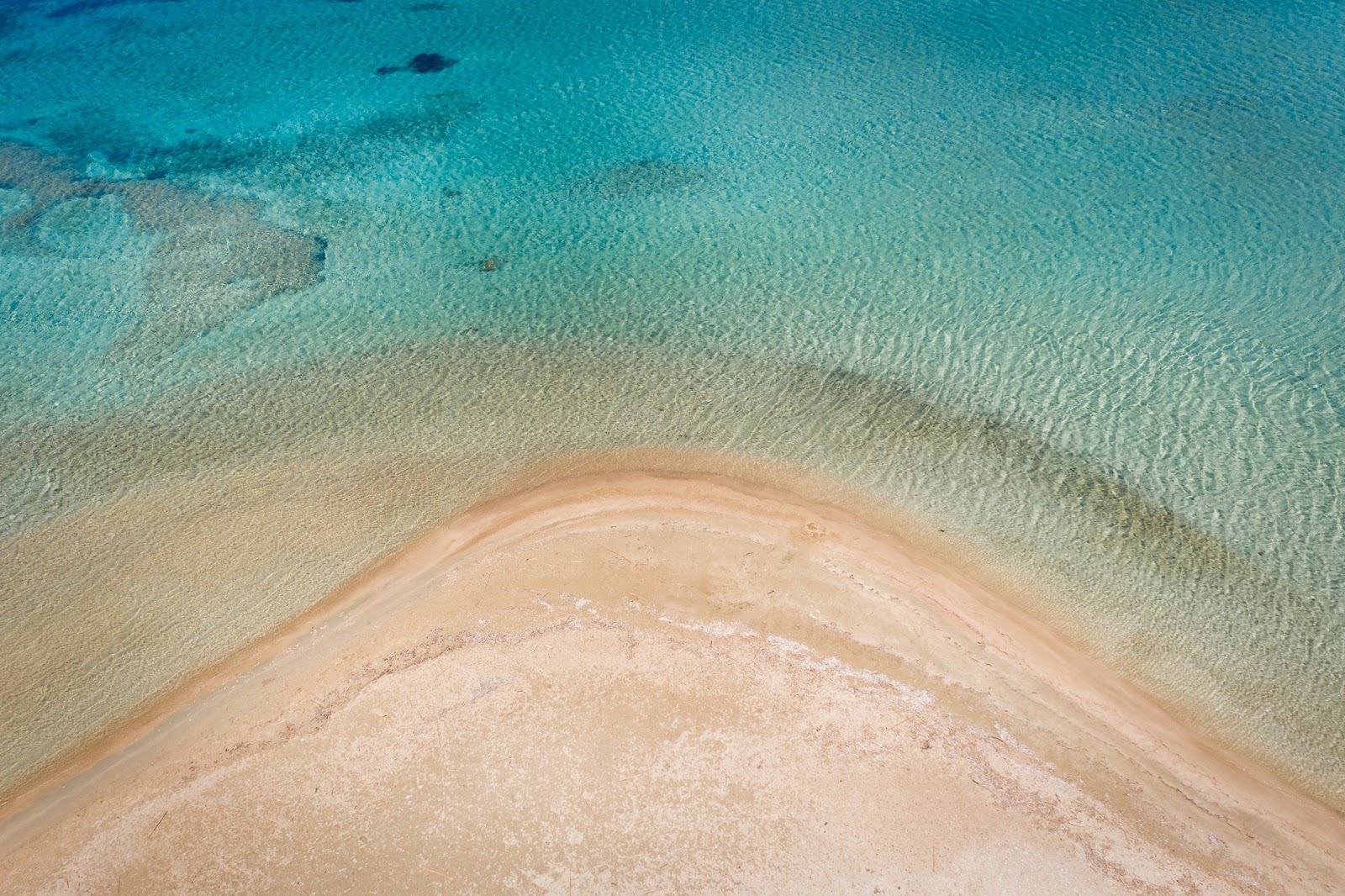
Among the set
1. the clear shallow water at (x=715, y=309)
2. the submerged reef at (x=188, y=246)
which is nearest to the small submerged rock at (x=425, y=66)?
the clear shallow water at (x=715, y=309)

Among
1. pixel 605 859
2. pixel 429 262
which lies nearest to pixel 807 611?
pixel 605 859

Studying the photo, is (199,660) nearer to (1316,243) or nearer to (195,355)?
(195,355)

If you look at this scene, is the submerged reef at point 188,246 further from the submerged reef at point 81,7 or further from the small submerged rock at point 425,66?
the submerged reef at point 81,7

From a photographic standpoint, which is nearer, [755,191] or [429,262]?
[429,262]

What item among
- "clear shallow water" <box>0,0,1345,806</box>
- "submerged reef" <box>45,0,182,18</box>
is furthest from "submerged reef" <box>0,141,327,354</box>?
"submerged reef" <box>45,0,182,18</box>

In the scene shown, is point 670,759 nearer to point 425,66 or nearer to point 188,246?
point 188,246

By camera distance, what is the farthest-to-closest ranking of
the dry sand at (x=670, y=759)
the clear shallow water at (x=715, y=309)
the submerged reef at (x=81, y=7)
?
1. the submerged reef at (x=81, y=7)
2. the clear shallow water at (x=715, y=309)
3. the dry sand at (x=670, y=759)
